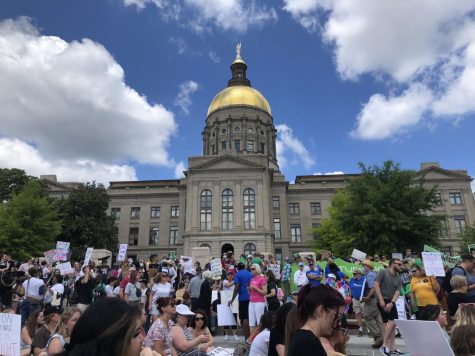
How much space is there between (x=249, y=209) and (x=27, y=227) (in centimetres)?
2762

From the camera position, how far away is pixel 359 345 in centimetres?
912

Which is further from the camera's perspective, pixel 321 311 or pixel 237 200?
pixel 237 200

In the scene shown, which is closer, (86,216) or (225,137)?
(86,216)

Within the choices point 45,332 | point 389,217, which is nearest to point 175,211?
point 389,217

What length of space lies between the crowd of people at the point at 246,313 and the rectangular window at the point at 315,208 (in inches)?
1789

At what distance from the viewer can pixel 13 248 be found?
3856 centimetres

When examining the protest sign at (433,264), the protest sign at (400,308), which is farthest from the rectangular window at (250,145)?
the protest sign at (400,308)

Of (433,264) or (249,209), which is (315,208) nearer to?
(249,209)

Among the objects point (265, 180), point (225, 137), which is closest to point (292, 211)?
point (265, 180)

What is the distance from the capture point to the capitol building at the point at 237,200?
175 feet

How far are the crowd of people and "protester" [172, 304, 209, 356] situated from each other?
0.02m

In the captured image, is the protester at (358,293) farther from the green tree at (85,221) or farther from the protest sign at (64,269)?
the green tree at (85,221)

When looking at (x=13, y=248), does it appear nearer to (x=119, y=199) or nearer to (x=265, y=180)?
(x=119, y=199)

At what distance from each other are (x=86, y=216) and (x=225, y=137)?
111 feet
